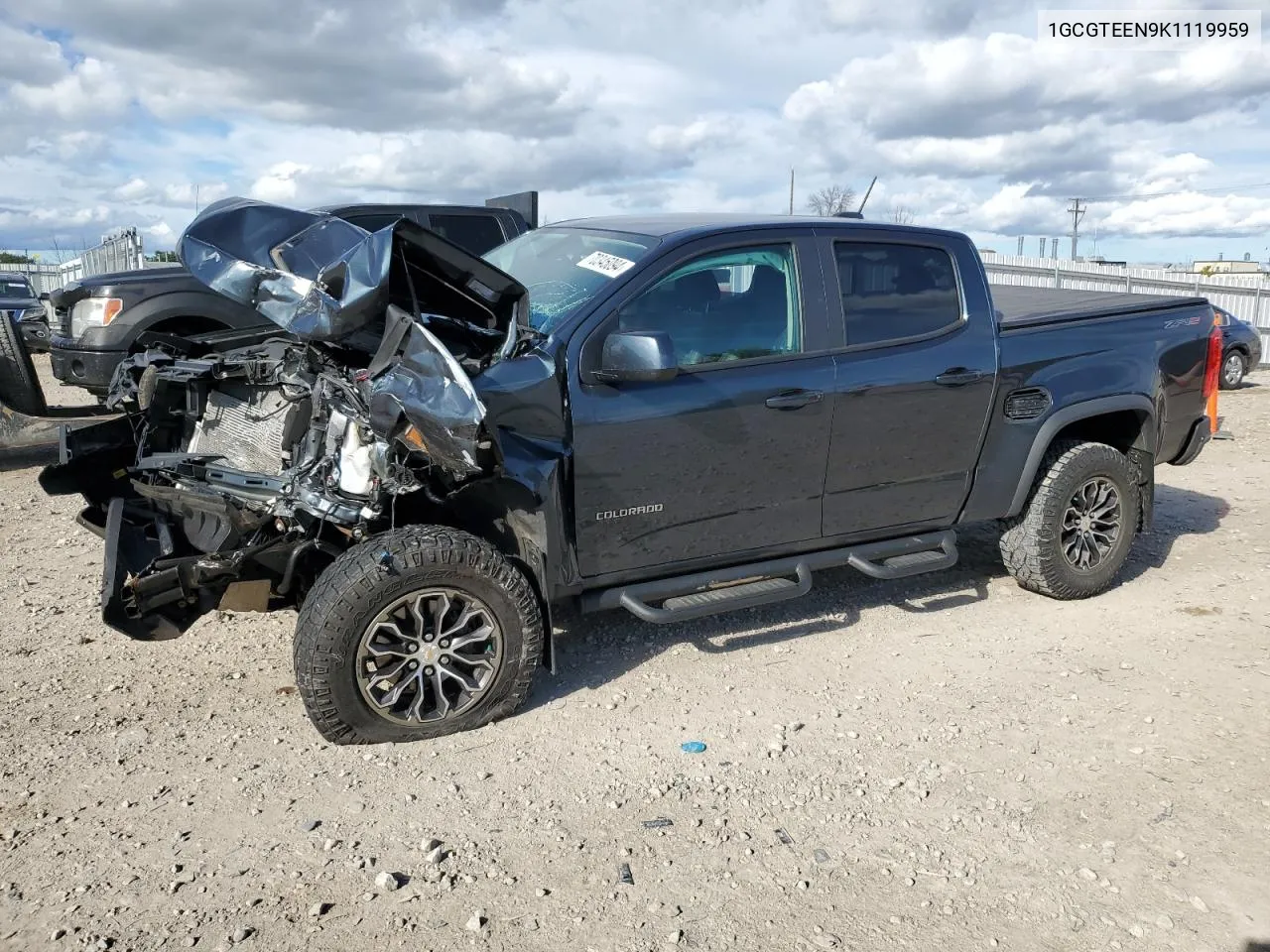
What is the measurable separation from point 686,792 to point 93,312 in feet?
22.8

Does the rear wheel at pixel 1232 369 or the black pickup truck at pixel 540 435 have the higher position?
the black pickup truck at pixel 540 435

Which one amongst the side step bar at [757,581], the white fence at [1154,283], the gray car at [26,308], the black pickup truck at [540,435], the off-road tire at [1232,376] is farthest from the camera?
the white fence at [1154,283]

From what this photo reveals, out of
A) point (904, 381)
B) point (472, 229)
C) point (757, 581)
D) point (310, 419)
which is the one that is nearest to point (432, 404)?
point (310, 419)

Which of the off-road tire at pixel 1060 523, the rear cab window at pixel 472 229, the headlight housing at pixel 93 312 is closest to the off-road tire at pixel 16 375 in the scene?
the headlight housing at pixel 93 312

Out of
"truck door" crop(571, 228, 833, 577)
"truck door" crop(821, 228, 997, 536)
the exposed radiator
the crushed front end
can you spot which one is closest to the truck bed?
"truck door" crop(821, 228, 997, 536)

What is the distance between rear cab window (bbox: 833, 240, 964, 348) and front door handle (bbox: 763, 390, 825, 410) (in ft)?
1.08

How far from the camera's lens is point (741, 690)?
4.16m

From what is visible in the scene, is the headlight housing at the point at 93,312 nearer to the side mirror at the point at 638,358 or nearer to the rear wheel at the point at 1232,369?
the side mirror at the point at 638,358

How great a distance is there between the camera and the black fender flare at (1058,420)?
489cm

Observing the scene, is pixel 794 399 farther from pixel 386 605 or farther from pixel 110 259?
pixel 110 259

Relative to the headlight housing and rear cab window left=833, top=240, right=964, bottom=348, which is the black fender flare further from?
the headlight housing

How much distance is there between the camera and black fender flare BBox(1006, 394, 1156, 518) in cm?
489

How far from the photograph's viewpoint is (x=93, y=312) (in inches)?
313

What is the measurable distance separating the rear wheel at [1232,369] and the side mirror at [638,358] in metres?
14.9
